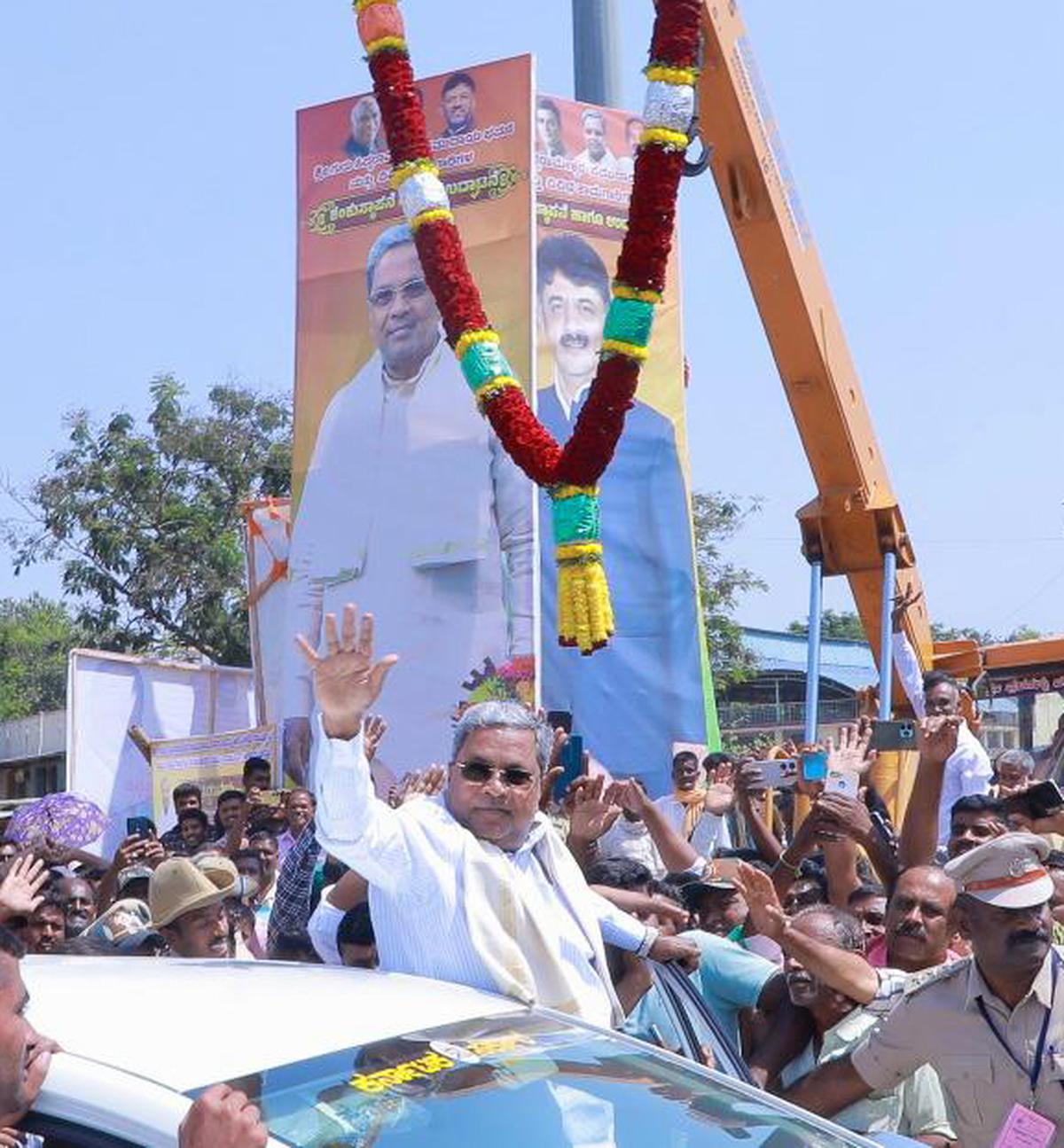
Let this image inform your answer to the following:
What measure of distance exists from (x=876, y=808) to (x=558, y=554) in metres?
2.13

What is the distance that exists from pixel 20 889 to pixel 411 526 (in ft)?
51.2

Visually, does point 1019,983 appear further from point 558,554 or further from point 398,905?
point 558,554

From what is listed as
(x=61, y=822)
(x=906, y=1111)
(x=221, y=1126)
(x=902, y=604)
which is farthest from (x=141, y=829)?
(x=221, y=1126)

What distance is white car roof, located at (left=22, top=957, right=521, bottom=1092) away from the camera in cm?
323

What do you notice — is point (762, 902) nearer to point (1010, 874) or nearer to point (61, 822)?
point (1010, 874)

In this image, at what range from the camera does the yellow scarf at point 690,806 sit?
11664mm

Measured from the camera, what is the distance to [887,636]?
1303 centimetres

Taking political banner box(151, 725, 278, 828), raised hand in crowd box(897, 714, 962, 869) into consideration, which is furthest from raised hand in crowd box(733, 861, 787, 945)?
political banner box(151, 725, 278, 828)

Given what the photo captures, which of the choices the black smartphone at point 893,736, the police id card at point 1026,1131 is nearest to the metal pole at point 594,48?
the black smartphone at point 893,736

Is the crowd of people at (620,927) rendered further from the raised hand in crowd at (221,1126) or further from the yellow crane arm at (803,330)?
the yellow crane arm at (803,330)

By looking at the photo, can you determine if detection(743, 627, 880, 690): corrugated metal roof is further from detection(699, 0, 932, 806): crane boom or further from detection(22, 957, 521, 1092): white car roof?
detection(22, 957, 521, 1092): white car roof

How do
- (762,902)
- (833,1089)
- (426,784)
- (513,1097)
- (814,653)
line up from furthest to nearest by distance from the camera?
1. (814,653)
2. (426,784)
3. (762,902)
4. (833,1089)
5. (513,1097)

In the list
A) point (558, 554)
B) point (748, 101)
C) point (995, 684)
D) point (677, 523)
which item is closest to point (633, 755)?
point (677, 523)

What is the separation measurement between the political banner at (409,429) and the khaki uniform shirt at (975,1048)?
14740 millimetres
